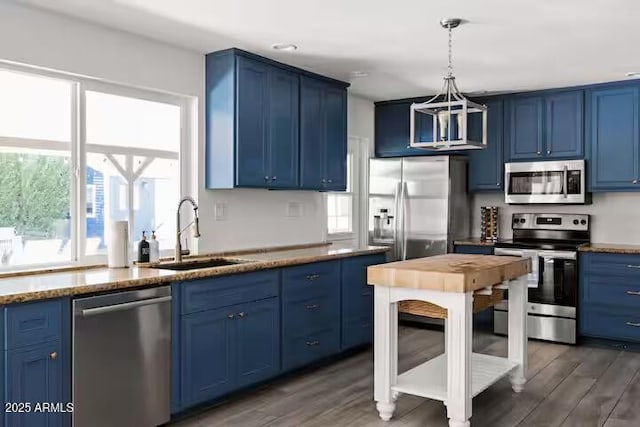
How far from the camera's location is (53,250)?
134 inches

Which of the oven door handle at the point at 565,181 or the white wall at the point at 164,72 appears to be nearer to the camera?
the white wall at the point at 164,72

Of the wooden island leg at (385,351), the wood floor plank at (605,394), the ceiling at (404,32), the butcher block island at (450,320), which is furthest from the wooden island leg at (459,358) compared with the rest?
the ceiling at (404,32)

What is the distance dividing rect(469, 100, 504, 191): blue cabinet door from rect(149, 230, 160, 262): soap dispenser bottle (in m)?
3.42

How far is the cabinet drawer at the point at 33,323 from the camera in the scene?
247 cm

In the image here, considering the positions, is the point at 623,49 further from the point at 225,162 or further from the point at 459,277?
the point at 225,162

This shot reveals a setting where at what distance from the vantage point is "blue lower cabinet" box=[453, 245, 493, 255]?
5488 mm

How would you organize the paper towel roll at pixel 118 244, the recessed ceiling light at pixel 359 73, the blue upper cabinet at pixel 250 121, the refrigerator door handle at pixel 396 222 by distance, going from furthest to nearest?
the refrigerator door handle at pixel 396 222
the recessed ceiling light at pixel 359 73
the blue upper cabinet at pixel 250 121
the paper towel roll at pixel 118 244

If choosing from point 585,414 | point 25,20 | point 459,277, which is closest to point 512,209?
point 585,414

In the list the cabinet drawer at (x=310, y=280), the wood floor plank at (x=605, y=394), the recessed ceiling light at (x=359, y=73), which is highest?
the recessed ceiling light at (x=359, y=73)

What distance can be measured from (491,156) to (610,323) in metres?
1.90

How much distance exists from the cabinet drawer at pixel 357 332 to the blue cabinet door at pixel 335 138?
1.18 meters

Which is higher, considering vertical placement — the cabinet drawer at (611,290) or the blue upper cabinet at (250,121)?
the blue upper cabinet at (250,121)

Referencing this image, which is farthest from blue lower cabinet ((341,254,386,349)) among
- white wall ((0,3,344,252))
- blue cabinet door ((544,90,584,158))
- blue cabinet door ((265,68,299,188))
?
blue cabinet door ((544,90,584,158))

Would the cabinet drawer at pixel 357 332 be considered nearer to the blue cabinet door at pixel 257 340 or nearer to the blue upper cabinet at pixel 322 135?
the blue cabinet door at pixel 257 340
